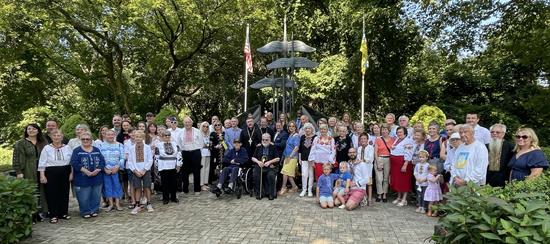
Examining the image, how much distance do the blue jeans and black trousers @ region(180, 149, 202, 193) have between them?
213 cm

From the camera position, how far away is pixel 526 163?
17.6ft

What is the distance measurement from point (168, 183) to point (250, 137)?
2.11m

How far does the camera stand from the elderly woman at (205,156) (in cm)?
903

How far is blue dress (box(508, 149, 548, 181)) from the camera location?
17.3 ft

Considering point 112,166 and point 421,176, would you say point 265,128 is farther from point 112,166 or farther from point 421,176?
point 421,176

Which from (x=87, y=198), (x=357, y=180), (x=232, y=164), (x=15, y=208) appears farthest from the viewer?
(x=232, y=164)

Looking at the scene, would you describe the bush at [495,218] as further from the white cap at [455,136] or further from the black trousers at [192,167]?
the black trousers at [192,167]

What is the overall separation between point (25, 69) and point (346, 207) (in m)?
19.8

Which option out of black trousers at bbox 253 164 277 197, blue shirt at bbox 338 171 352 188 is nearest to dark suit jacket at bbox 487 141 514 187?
blue shirt at bbox 338 171 352 188

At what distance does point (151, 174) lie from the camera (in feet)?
25.4

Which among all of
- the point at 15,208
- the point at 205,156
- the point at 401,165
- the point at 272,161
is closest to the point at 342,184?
the point at 401,165

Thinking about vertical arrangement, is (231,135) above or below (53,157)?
above

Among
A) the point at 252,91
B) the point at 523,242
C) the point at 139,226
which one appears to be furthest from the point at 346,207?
the point at 252,91

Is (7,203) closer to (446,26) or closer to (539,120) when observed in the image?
(446,26)
